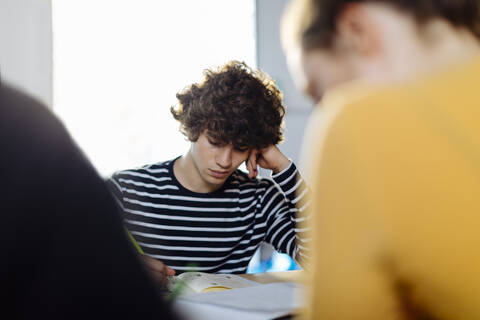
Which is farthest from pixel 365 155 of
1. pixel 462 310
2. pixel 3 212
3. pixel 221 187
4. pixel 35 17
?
A: pixel 35 17

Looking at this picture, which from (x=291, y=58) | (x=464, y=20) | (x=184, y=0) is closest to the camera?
(x=464, y=20)

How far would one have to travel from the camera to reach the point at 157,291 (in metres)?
0.35

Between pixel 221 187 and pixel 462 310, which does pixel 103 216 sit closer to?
pixel 462 310

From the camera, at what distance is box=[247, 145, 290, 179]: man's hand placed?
5.02 feet

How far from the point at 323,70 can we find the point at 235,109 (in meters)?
0.92

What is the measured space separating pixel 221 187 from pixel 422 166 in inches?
47.3

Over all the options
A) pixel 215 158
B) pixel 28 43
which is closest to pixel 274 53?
pixel 28 43

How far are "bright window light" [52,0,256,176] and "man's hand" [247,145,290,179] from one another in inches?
33.8

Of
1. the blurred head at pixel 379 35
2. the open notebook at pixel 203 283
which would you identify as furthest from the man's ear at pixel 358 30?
the open notebook at pixel 203 283

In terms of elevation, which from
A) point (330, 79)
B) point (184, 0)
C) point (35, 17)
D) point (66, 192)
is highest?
point (184, 0)

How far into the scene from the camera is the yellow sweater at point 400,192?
382 millimetres

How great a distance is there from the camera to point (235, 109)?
4.86 ft

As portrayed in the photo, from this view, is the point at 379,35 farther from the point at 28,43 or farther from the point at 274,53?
the point at 274,53

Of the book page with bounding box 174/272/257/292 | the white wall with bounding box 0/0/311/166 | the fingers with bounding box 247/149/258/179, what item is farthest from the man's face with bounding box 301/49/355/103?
the white wall with bounding box 0/0/311/166
